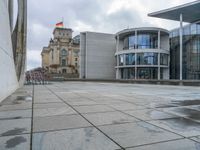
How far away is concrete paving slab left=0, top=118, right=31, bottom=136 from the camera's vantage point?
3.65 m

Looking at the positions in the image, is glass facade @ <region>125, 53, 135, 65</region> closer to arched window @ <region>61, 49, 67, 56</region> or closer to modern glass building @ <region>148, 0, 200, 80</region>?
modern glass building @ <region>148, 0, 200, 80</region>

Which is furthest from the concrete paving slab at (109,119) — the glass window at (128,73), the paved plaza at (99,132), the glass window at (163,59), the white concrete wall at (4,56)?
the glass window at (163,59)

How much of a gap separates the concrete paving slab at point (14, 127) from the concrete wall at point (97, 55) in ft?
158

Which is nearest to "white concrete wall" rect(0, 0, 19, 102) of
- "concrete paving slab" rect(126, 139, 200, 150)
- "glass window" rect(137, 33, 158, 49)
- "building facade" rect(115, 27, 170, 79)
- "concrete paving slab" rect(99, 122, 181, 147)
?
"concrete paving slab" rect(99, 122, 181, 147)

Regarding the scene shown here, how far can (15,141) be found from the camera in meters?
3.17

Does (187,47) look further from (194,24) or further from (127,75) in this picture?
(127,75)

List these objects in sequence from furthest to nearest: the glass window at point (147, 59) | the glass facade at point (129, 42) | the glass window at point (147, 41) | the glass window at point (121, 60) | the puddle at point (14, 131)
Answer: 1. the glass window at point (121, 60)
2. the glass facade at point (129, 42)
3. the glass window at point (147, 41)
4. the glass window at point (147, 59)
5. the puddle at point (14, 131)

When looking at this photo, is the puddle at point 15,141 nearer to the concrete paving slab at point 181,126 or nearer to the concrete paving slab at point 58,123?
the concrete paving slab at point 58,123

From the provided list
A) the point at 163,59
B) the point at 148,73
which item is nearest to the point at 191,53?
the point at 163,59

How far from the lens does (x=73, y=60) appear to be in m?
103

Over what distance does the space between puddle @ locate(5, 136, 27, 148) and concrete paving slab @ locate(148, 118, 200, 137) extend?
2813mm

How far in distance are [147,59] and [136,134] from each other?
41.5 metres

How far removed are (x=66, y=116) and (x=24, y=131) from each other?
4.83 ft

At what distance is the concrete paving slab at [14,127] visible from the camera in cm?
365
